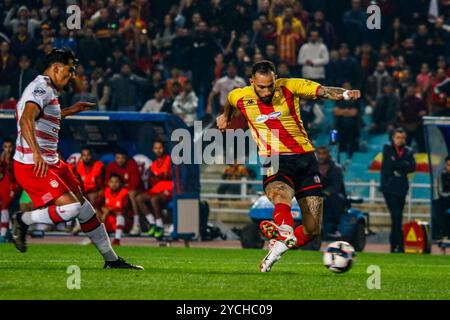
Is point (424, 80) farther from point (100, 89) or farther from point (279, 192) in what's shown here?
point (279, 192)

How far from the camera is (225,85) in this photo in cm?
2744

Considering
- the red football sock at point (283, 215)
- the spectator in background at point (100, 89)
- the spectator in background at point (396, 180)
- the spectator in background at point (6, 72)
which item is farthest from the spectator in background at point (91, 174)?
the red football sock at point (283, 215)

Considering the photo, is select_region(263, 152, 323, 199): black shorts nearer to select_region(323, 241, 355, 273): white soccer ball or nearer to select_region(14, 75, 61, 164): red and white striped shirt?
select_region(323, 241, 355, 273): white soccer ball

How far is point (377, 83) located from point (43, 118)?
51.3 ft

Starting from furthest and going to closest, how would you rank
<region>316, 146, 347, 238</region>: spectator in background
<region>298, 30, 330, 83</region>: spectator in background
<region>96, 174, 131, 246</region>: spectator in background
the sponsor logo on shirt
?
<region>298, 30, 330, 83</region>: spectator in background → <region>96, 174, 131, 246</region>: spectator in background → <region>316, 146, 347, 238</region>: spectator in background → the sponsor logo on shirt

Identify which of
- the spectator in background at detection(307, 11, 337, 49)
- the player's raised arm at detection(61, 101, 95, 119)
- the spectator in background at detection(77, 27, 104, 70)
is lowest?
the player's raised arm at detection(61, 101, 95, 119)

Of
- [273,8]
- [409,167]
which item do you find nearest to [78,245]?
[409,167]

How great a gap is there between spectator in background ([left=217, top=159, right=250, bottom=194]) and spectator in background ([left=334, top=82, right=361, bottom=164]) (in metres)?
2.19

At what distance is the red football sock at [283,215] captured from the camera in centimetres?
1326

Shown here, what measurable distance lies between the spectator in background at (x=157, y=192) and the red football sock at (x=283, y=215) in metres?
9.76

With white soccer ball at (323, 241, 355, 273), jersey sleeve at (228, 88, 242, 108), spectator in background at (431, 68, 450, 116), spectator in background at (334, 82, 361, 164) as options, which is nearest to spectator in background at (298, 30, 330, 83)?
spectator in background at (334, 82, 361, 164)

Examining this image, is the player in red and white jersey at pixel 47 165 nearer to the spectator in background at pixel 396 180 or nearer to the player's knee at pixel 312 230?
the player's knee at pixel 312 230

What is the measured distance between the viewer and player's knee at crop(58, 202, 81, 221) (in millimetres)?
12695

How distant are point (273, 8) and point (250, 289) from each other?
19.2m
